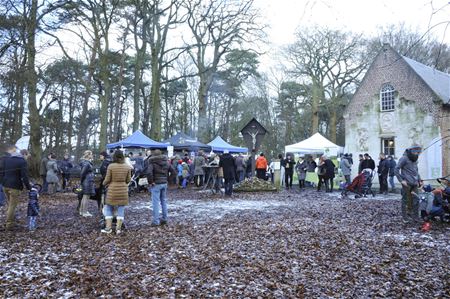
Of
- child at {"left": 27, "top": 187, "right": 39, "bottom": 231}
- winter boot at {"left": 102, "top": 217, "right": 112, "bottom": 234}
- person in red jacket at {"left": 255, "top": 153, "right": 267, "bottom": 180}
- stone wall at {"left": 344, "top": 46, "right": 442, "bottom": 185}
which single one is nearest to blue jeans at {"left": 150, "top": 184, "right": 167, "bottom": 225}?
winter boot at {"left": 102, "top": 217, "right": 112, "bottom": 234}

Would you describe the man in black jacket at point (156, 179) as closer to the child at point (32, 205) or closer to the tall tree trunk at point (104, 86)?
the child at point (32, 205)

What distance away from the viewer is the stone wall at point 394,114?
74.1 ft

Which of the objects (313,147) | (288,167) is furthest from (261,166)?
(313,147)

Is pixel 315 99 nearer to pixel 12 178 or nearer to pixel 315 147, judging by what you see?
pixel 315 147

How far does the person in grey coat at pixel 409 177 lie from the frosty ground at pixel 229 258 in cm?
44

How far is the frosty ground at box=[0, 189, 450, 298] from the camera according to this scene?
4461 mm

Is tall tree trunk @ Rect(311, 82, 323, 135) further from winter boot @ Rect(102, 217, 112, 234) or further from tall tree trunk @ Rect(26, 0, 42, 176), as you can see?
winter boot @ Rect(102, 217, 112, 234)

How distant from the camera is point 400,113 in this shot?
24125mm

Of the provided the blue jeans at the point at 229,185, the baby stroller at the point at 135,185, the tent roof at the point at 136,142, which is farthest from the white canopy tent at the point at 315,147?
the baby stroller at the point at 135,185

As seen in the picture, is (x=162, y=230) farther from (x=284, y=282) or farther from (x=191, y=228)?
(x=284, y=282)

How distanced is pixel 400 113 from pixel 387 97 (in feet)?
5.09

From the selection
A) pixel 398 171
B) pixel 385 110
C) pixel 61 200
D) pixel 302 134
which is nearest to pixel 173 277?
pixel 398 171

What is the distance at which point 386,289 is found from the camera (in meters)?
4.50

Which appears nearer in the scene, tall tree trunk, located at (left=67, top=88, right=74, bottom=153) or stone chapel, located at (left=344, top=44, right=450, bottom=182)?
stone chapel, located at (left=344, top=44, right=450, bottom=182)
